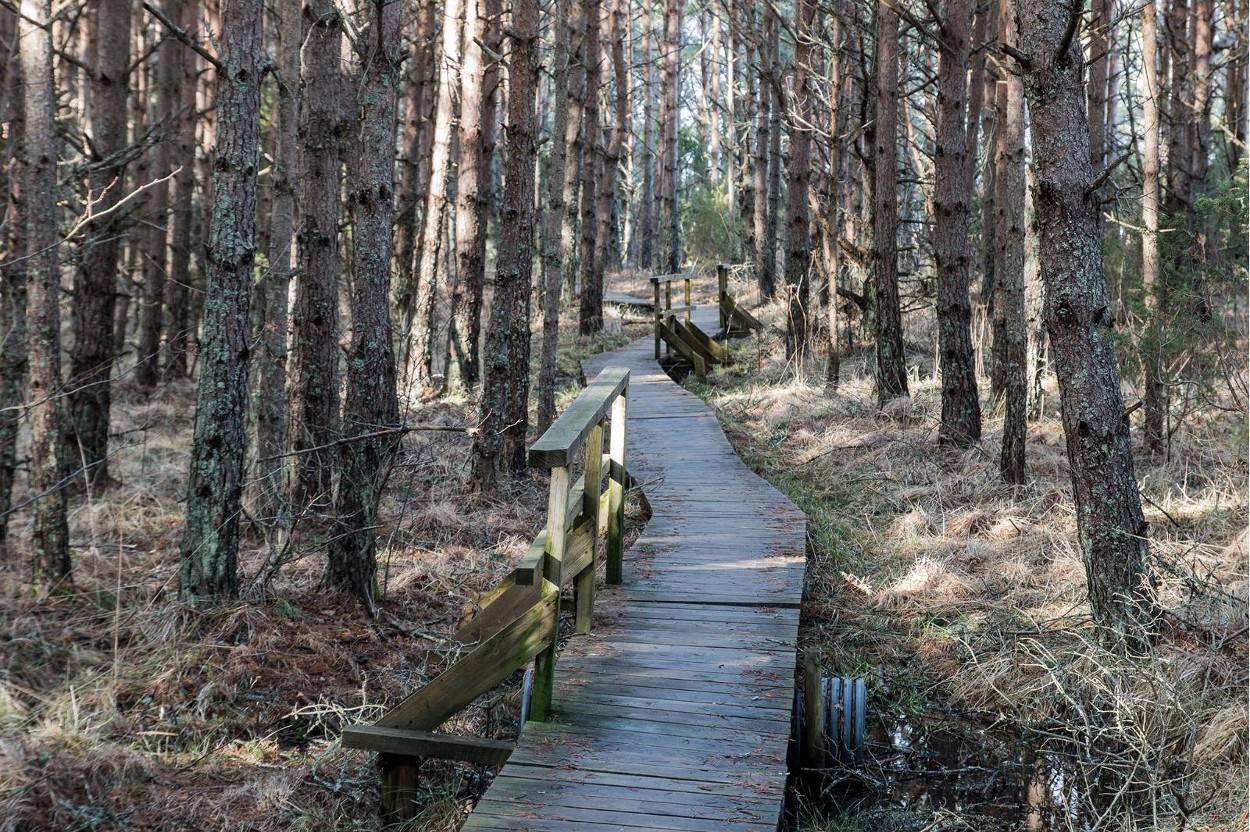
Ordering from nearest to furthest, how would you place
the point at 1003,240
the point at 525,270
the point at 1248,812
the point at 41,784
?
the point at 1248,812 < the point at 41,784 < the point at 1003,240 < the point at 525,270

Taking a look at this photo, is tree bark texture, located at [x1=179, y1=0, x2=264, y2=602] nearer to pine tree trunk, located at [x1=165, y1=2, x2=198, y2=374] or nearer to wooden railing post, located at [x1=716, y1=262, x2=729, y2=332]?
pine tree trunk, located at [x1=165, y1=2, x2=198, y2=374]

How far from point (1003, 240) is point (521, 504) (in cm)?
447

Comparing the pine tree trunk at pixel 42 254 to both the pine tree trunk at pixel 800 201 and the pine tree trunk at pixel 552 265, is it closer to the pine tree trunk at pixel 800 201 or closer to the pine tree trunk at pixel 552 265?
the pine tree trunk at pixel 552 265

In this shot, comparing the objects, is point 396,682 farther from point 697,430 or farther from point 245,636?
point 697,430

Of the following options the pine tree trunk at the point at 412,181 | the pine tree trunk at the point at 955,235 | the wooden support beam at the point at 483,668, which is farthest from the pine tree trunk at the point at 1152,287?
the pine tree trunk at the point at 412,181

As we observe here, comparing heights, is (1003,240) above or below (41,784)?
above

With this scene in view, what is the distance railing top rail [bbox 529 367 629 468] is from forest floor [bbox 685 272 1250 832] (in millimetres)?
1718

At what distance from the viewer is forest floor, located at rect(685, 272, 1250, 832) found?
14.0 ft

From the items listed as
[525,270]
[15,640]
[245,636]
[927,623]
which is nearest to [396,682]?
[245,636]

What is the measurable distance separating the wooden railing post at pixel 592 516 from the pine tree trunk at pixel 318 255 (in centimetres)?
287

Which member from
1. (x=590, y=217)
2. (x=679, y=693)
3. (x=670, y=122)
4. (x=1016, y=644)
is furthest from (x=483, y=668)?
(x=670, y=122)

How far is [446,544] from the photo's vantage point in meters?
7.46

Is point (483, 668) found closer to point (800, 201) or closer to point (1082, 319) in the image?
point (1082, 319)

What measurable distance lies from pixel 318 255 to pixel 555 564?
4.33 meters
